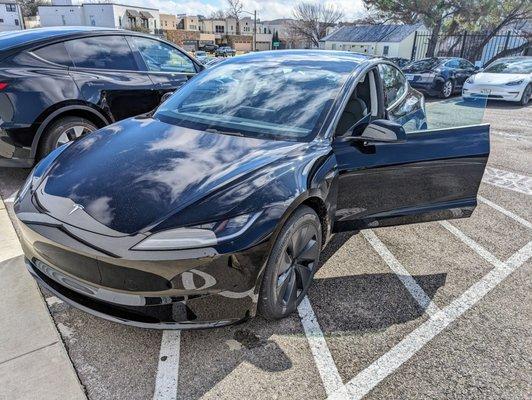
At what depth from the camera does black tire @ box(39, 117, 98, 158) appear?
4.26 m

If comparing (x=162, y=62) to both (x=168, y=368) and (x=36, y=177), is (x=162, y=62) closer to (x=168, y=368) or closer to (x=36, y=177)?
(x=36, y=177)

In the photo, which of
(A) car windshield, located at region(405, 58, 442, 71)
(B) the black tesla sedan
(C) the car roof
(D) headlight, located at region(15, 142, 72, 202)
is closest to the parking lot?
(B) the black tesla sedan

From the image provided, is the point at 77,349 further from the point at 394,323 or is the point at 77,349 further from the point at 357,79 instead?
the point at 357,79

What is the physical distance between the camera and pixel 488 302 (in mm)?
2818

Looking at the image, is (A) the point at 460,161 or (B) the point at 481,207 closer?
(A) the point at 460,161

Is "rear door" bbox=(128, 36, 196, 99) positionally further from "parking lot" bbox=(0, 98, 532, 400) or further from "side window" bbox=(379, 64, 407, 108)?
"parking lot" bbox=(0, 98, 532, 400)

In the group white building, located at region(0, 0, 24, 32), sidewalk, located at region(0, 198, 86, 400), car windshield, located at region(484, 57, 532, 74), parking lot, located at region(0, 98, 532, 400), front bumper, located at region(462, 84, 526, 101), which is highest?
white building, located at region(0, 0, 24, 32)

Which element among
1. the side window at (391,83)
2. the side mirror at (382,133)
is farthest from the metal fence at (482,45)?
the side mirror at (382,133)

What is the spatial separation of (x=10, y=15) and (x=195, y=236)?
91589 mm

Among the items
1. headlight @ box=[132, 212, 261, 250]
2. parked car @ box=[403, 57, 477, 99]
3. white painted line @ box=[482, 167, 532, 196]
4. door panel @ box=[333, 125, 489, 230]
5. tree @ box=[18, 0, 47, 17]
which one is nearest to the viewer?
headlight @ box=[132, 212, 261, 250]

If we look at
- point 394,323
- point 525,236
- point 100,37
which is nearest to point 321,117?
point 394,323

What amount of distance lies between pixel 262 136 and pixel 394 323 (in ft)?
4.89

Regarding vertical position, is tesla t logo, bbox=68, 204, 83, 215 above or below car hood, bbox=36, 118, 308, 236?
below

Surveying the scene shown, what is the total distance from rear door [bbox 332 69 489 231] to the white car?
9981 mm
